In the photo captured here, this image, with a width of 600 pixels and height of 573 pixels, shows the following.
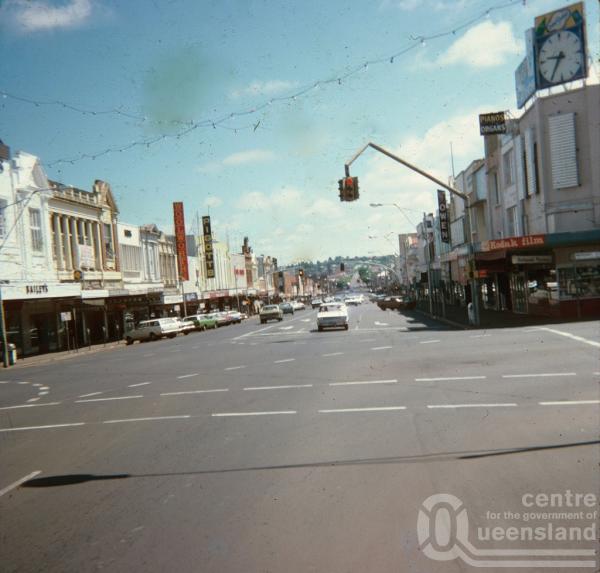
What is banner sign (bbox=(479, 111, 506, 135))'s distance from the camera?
30.8 meters

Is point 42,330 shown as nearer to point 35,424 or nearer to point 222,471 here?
point 35,424

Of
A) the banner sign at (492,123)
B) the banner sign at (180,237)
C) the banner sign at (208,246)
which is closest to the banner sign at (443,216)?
the banner sign at (492,123)

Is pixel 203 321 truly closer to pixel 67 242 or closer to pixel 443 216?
pixel 67 242

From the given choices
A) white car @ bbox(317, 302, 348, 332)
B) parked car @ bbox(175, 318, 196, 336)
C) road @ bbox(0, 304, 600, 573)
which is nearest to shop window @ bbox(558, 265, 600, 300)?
white car @ bbox(317, 302, 348, 332)

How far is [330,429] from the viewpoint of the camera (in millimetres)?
9578

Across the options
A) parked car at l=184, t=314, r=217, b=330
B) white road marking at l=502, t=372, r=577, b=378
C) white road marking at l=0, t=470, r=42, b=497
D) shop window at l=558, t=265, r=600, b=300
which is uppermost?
shop window at l=558, t=265, r=600, b=300

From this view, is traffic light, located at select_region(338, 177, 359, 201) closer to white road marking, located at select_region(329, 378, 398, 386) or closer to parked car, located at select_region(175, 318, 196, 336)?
white road marking, located at select_region(329, 378, 398, 386)

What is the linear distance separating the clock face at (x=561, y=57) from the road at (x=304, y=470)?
21305 mm

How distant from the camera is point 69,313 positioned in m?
36.0

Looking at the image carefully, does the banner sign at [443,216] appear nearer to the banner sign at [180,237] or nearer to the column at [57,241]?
the banner sign at [180,237]

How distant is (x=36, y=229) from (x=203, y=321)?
2071 cm

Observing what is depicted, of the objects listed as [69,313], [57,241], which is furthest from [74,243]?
[69,313]

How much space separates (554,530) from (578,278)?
2713 cm

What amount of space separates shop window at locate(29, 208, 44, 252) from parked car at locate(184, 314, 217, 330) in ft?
61.1
